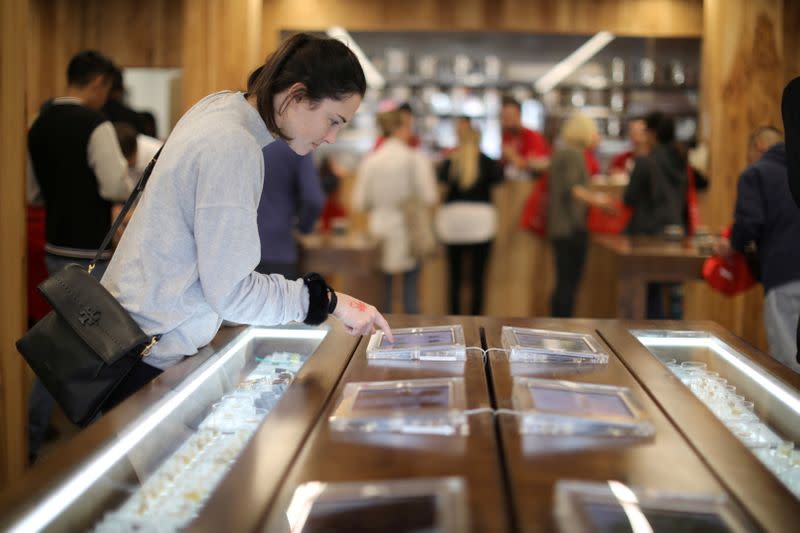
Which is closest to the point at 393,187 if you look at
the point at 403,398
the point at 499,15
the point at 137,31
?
the point at 499,15

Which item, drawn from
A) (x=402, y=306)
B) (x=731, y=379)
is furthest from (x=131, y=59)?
(x=731, y=379)

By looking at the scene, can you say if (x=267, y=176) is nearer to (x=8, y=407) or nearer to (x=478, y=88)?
(x=8, y=407)

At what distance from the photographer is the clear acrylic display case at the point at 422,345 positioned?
7.22ft

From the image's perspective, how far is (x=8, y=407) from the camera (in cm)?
301

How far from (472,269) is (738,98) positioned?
2.26m

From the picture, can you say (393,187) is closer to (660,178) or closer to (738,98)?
(660,178)

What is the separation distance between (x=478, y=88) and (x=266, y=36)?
299cm

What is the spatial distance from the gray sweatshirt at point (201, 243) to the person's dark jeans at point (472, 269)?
4627 mm

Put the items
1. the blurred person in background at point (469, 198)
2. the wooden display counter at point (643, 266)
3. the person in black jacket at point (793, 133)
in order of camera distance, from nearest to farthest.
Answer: the person in black jacket at point (793, 133) < the wooden display counter at point (643, 266) < the blurred person in background at point (469, 198)

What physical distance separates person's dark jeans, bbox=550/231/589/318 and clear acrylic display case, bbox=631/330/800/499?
13.3 ft

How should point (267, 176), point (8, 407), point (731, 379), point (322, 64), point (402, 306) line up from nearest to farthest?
point (322, 64) → point (731, 379) → point (8, 407) → point (267, 176) → point (402, 306)

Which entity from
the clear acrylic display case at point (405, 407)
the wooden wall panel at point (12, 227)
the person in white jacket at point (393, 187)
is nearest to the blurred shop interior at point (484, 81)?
the wooden wall panel at point (12, 227)

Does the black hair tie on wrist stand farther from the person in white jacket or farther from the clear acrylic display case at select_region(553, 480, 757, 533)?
the person in white jacket

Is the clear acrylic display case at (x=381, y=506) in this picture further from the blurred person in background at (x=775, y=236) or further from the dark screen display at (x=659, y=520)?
the blurred person in background at (x=775, y=236)
